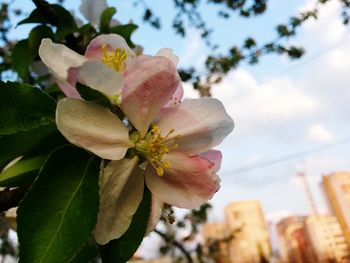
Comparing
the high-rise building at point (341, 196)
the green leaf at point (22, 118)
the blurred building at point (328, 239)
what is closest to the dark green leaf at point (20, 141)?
the green leaf at point (22, 118)

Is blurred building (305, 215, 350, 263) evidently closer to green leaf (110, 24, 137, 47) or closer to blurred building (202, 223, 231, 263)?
blurred building (202, 223, 231, 263)

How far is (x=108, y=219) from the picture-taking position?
0.33 metres

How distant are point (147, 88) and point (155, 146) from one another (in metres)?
0.05

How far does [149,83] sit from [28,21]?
0.55m

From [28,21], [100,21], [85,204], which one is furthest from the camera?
[100,21]

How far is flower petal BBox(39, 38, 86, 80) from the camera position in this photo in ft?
1.20

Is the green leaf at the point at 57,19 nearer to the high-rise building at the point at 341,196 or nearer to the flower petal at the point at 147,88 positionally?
the flower petal at the point at 147,88

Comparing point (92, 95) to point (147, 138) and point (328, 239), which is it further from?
point (328, 239)

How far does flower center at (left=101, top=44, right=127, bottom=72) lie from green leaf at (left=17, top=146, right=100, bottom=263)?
0.11m

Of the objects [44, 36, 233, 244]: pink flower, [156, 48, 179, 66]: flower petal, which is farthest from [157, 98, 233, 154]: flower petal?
[156, 48, 179, 66]: flower petal

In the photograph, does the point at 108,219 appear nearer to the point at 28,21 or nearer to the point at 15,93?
the point at 15,93

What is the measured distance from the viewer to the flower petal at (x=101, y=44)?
0.42m

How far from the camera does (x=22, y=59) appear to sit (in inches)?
32.0

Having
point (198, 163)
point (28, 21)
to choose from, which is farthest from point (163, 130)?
point (28, 21)
